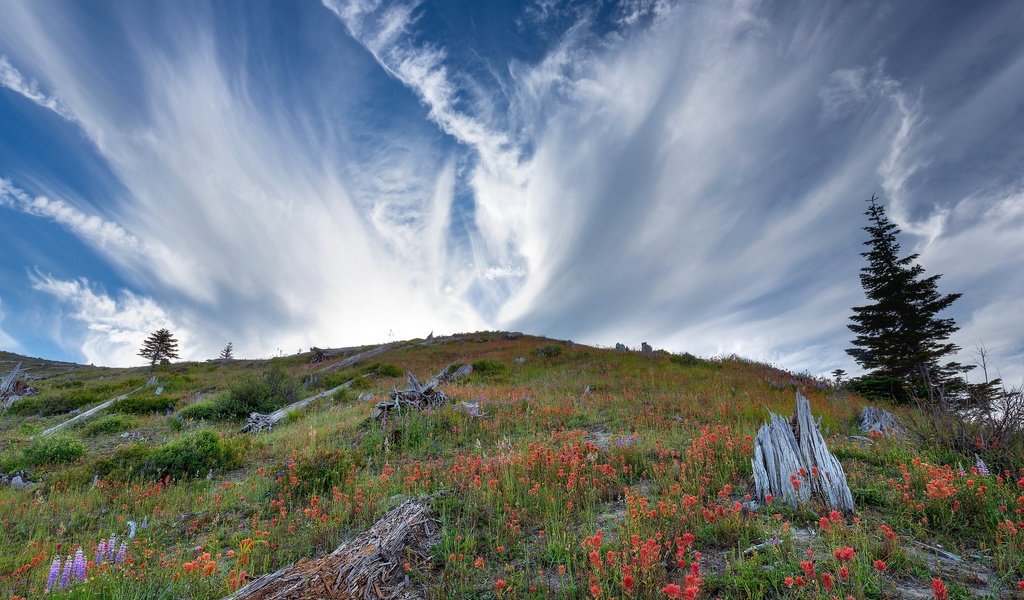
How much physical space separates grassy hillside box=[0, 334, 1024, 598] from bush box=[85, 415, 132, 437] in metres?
0.11

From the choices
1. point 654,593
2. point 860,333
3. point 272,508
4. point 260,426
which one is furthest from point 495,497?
point 860,333

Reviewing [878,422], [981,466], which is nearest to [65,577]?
[981,466]

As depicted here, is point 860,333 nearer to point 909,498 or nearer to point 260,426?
point 909,498

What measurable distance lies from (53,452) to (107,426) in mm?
Result: 4357

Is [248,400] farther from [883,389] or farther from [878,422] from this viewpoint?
[883,389]

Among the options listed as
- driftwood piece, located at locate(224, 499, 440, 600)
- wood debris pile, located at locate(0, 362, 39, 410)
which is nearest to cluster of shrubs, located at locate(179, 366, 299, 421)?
driftwood piece, located at locate(224, 499, 440, 600)

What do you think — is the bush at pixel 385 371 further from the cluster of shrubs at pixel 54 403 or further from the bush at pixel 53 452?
the bush at pixel 53 452

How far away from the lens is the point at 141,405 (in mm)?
16047

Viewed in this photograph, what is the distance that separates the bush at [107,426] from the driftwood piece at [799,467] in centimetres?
1691

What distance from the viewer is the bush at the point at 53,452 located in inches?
342

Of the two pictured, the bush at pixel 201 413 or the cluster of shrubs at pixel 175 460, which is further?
the bush at pixel 201 413

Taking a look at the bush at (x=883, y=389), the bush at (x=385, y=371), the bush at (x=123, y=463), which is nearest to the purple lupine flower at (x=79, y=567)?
the bush at (x=123, y=463)

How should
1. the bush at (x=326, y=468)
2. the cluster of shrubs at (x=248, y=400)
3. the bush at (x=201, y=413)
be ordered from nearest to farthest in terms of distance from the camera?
the bush at (x=326, y=468), the bush at (x=201, y=413), the cluster of shrubs at (x=248, y=400)

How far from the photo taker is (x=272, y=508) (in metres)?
5.76
